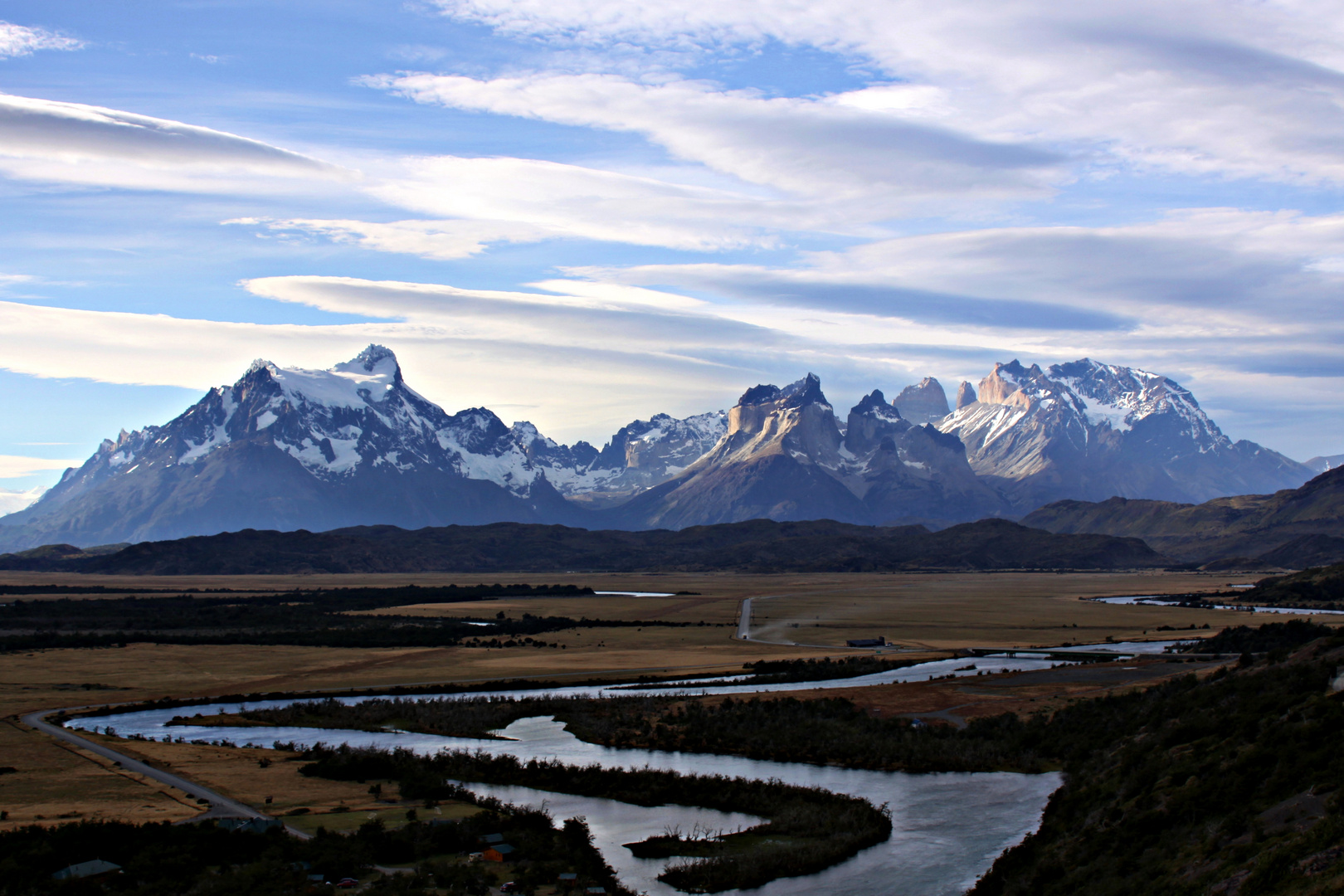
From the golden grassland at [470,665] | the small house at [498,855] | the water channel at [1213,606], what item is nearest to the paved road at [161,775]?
the golden grassland at [470,665]

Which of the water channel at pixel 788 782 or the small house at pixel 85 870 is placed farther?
the water channel at pixel 788 782

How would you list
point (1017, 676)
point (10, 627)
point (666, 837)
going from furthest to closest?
point (10, 627) → point (1017, 676) → point (666, 837)

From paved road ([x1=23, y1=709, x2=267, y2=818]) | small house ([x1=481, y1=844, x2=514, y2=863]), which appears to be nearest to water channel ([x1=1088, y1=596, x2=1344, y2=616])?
small house ([x1=481, y1=844, x2=514, y2=863])

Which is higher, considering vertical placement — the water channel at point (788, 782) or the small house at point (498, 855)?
the small house at point (498, 855)

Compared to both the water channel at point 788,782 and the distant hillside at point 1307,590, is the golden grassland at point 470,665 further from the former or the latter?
the distant hillside at point 1307,590

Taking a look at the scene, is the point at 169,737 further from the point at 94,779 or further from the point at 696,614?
the point at 696,614

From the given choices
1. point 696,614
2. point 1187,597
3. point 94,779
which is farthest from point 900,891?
point 1187,597

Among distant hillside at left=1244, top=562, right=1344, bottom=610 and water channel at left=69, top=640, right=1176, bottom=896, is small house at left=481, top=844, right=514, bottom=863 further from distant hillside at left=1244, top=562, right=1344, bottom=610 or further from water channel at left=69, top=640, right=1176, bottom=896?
distant hillside at left=1244, top=562, right=1344, bottom=610

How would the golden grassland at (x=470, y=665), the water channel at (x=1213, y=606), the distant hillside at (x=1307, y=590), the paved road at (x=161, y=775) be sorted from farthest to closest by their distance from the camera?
1. the distant hillside at (x=1307, y=590)
2. the water channel at (x=1213, y=606)
3. the golden grassland at (x=470, y=665)
4. the paved road at (x=161, y=775)
